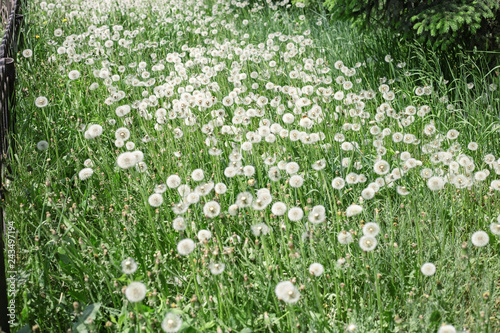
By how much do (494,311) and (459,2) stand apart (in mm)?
2640

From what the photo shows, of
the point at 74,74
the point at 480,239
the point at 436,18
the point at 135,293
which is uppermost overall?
the point at 74,74

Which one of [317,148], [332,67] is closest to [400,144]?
[317,148]

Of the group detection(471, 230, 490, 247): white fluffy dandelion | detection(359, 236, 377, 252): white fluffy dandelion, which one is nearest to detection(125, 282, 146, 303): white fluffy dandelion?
→ detection(359, 236, 377, 252): white fluffy dandelion

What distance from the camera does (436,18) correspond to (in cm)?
344

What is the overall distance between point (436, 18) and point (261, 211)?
2.32 metres

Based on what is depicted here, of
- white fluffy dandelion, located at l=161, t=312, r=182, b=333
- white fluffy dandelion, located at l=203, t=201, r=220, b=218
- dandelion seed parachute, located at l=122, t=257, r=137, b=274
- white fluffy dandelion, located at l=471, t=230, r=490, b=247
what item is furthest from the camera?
white fluffy dandelion, located at l=203, t=201, r=220, b=218

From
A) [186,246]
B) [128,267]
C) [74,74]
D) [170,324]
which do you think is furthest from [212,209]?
[74,74]

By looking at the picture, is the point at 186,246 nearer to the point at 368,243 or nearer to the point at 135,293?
the point at 135,293

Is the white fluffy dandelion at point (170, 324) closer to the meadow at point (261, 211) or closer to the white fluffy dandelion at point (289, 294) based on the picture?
the meadow at point (261, 211)

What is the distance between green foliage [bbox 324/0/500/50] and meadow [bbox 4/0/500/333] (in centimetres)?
33

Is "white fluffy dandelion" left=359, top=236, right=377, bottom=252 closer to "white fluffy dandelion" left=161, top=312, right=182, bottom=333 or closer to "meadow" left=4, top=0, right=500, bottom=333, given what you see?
"meadow" left=4, top=0, right=500, bottom=333

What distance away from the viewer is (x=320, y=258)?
209cm

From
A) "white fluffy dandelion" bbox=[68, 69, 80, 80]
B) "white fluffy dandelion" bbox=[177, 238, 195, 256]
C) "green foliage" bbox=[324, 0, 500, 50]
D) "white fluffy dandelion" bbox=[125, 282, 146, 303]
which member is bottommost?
"white fluffy dandelion" bbox=[177, 238, 195, 256]

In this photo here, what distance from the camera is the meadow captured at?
5.99 feet
